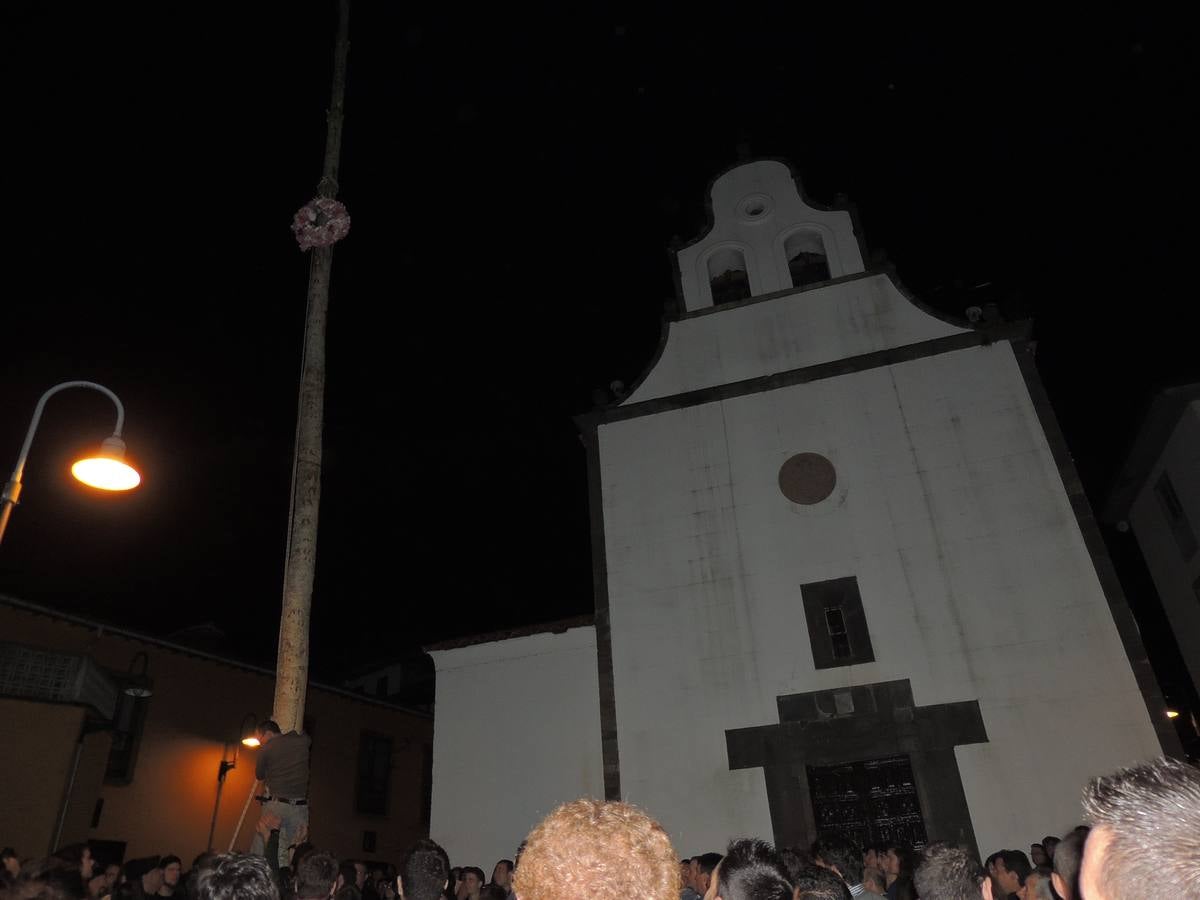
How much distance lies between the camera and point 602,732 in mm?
13531

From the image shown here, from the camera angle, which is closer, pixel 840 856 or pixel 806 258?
pixel 840 856

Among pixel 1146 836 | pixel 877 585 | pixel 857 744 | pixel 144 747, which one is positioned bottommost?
pixel 1146 836

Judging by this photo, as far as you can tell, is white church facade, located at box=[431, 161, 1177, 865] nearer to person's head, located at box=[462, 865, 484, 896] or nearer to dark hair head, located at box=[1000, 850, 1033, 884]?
person's head, located at box=[462, 865, 484, 896]

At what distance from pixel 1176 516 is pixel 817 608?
14.9 metres

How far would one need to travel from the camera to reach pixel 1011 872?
19.8 feet

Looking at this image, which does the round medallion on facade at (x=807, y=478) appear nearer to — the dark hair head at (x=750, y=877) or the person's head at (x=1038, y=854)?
the person's head at (x=1038, y=854)

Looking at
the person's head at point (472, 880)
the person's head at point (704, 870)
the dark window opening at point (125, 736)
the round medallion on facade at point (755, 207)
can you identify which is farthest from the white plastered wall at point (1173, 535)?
the dark window opening at point (125, 736)

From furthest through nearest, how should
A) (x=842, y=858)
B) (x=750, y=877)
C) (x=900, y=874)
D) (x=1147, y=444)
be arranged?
(x=1147, y=444) < (x=900, y=874) < (x=842, y=858) < (x=750, y=877)

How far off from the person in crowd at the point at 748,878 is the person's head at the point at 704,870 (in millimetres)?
3382

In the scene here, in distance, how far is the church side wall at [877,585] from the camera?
11.6 meters

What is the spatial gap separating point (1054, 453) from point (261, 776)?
12.6 meters

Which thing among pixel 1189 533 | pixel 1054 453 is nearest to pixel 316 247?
pixel 1054 453

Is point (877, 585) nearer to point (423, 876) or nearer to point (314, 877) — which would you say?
point (423, 876)

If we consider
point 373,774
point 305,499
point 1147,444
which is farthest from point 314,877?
point 1147,444
